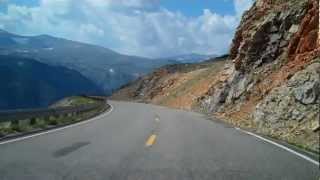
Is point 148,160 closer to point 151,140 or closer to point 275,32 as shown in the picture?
point 151,140

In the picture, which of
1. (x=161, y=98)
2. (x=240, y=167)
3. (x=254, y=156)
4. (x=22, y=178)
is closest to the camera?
(x=22, y=178)

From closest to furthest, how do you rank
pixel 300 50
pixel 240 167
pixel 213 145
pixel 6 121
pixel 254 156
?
pixel 240 167 → pixel 254 156 → pixel 213 145 → pixel 6 121 → pixel 300 50

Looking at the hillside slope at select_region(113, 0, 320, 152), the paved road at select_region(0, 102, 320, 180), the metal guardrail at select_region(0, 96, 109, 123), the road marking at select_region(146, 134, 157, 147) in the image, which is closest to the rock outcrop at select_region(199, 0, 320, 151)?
the hillside slope at select_region(113, 0, 320, 152)

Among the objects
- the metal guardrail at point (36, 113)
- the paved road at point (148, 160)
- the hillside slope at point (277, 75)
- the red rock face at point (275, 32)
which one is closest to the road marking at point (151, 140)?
the paved road at point (148, 160)

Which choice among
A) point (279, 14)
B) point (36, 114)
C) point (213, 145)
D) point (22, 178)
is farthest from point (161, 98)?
point (22, 178)

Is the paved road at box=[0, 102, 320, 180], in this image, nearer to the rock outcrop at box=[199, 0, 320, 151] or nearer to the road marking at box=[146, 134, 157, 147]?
the road marking at box=[146, 134, 157, 147]

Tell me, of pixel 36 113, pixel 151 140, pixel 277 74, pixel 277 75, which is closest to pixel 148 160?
pixel 151 140

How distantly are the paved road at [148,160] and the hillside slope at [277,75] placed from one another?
2780 mm

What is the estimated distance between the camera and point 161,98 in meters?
91.4

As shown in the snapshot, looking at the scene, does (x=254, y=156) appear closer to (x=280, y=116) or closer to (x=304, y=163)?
(x=304, y=163)

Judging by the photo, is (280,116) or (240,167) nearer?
(240,167)

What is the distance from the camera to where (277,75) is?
104 ft

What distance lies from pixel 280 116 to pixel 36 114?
9.79m

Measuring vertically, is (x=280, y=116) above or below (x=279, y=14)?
below
